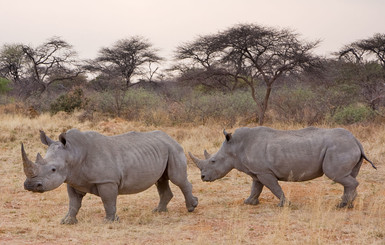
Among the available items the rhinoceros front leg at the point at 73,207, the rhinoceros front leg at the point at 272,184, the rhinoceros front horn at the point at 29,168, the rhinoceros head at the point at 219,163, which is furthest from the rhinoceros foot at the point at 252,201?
the rhinoceros front horn at the point at 29,168

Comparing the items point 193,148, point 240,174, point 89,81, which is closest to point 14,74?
point 89,81

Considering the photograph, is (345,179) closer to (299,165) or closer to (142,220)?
(299,165)

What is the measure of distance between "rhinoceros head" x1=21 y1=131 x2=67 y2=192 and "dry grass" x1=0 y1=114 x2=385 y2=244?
0.56m

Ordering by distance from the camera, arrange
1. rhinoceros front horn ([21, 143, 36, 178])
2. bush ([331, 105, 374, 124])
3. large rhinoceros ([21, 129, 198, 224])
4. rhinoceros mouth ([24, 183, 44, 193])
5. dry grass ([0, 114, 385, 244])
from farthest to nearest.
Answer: bush ([331, 105, 374, 124]) → large rhinoceros ([21, 129, 198, 224]) → rhinoceros mouth ([24, 183, 44, 193]) → rhinoceros front horn ([21, 143, 36, 178]) → dry grass ([0, 114, 385, 244])

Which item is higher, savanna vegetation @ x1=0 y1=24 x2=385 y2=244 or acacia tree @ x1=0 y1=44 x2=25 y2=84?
acacia tree @ x1=0 y1=44 x2=25 y2=84

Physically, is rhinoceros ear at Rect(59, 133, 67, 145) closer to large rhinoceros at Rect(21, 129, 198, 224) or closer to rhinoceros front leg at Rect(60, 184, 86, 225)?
large rhinoceros at Rect(21, 129, 198, 224)

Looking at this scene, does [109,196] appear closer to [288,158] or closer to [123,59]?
[288,158]

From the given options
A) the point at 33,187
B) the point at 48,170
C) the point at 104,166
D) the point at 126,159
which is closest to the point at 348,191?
the point at 126,159

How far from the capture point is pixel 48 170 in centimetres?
708

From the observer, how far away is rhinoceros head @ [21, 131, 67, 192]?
22.5 ft

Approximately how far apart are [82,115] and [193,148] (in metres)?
9.56

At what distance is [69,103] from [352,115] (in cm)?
1232

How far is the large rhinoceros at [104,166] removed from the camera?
282 inches

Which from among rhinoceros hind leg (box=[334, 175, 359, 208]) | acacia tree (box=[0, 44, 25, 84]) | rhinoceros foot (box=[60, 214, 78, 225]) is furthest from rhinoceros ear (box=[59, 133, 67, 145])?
acacia tree (box=[0, 44, 25, 84])
